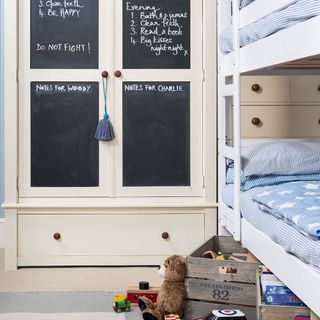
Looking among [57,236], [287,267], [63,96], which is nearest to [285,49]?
[287,267]

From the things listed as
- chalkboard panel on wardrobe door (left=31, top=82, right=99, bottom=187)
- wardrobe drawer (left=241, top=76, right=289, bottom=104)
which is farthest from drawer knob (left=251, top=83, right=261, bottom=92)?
chalkboard panel on wardrobe door (left=31, top=82, right=99, bottom=187)

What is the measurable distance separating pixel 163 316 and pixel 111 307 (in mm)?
297

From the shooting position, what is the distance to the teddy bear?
272cm

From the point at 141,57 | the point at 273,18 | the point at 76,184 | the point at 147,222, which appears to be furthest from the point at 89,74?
the point at 273,18

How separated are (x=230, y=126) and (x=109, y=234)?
2.64 ft

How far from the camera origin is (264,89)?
139 inches

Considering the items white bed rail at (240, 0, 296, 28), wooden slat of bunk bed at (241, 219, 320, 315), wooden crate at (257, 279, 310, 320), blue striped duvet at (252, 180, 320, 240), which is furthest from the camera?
white bed rail at (240, 0, 296, 28)

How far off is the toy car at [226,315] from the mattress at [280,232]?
0.90 ft

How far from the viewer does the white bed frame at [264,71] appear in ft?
6.51

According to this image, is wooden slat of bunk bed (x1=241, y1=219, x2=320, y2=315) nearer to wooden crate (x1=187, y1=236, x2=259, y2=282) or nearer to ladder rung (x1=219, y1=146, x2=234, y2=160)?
wooden crate (x1=187, y1=236, x2=259, y2=282)

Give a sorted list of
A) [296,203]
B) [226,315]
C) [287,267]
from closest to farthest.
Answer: [287,267], [296,203], [226,315]

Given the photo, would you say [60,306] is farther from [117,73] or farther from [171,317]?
[117,73]

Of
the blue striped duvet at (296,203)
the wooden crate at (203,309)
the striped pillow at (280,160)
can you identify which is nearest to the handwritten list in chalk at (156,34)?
the striped pillow at (280,160)

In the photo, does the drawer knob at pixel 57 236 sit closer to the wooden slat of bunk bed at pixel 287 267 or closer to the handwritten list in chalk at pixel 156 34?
the handwritten list in chalk at pixel 156 34
